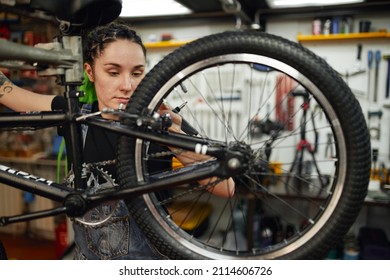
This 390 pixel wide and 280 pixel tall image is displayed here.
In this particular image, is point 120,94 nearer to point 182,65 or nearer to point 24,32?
point 182,65

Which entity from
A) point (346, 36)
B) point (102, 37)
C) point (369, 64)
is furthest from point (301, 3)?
point (102, 37)

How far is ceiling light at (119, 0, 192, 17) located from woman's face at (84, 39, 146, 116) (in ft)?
3.64

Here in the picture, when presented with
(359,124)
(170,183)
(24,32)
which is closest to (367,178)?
(359,124)

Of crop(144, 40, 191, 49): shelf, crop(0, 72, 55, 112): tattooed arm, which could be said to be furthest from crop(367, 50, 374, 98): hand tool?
crop(0, 72, 55, 112): tattooed arm

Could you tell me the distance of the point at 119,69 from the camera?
82cm

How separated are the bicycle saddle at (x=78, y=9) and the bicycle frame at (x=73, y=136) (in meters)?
0.04

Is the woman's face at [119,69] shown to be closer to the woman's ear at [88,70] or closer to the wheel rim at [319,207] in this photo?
the woman's ear at [88,70]

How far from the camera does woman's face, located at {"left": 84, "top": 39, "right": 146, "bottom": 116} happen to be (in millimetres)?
817

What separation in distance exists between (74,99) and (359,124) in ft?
1.76

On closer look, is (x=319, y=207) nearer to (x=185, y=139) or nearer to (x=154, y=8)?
(x=185, y=139)

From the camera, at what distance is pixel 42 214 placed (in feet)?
2.33

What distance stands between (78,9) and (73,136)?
0.25 m

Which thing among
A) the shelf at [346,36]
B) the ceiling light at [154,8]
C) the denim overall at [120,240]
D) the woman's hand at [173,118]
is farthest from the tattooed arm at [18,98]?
the shelf at [346,36]

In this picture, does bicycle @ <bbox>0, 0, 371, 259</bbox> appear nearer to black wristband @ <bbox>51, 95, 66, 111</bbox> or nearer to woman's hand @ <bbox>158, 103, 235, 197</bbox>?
woman's hand @ <bbox>158, 103, 235, 197</bbox>
